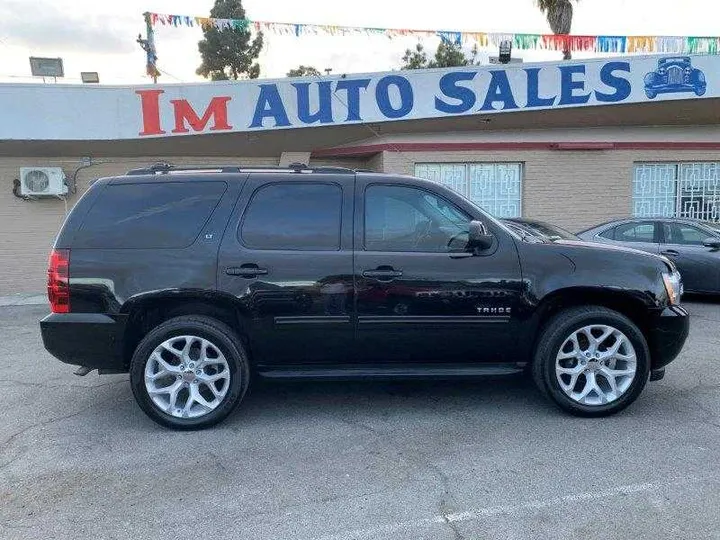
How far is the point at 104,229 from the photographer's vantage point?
4.15 metres

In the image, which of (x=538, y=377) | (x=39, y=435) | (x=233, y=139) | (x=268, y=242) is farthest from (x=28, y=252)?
(x=538, y=377)

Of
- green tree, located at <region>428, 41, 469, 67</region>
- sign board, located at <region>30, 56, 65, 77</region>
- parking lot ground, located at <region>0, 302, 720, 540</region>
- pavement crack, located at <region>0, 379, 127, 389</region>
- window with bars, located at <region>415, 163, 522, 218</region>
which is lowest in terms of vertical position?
parking lot ground, located at <region>0, 302, 720, 540</region>

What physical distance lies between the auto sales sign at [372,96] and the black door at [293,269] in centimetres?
636

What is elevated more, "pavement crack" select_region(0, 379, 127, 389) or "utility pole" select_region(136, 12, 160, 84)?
"utility pole" select_region(136, 12, 160, 84)

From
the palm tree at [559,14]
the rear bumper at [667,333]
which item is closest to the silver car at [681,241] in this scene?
the rear bumper at [667,333]

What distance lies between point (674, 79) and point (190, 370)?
1008cm

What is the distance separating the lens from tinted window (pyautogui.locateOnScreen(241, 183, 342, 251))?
4176 millimetres

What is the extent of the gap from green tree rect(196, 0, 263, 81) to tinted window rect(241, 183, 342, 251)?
108 ft

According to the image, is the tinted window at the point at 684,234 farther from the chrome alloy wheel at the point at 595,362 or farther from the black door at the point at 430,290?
the black door at the point at 430,290

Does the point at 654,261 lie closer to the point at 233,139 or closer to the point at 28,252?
the point at 233,139

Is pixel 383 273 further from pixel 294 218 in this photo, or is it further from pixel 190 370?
pixel 190 370

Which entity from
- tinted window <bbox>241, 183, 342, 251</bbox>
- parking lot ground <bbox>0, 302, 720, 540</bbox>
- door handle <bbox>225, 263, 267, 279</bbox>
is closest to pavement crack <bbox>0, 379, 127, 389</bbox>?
parking lot ground <bbox>0, 302, 720, 540</bbox>

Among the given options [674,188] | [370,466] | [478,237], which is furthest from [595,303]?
[674,188]

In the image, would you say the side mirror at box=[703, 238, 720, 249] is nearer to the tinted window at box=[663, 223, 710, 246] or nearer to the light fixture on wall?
the tinted window at box=[663, 223, 710, 246]
